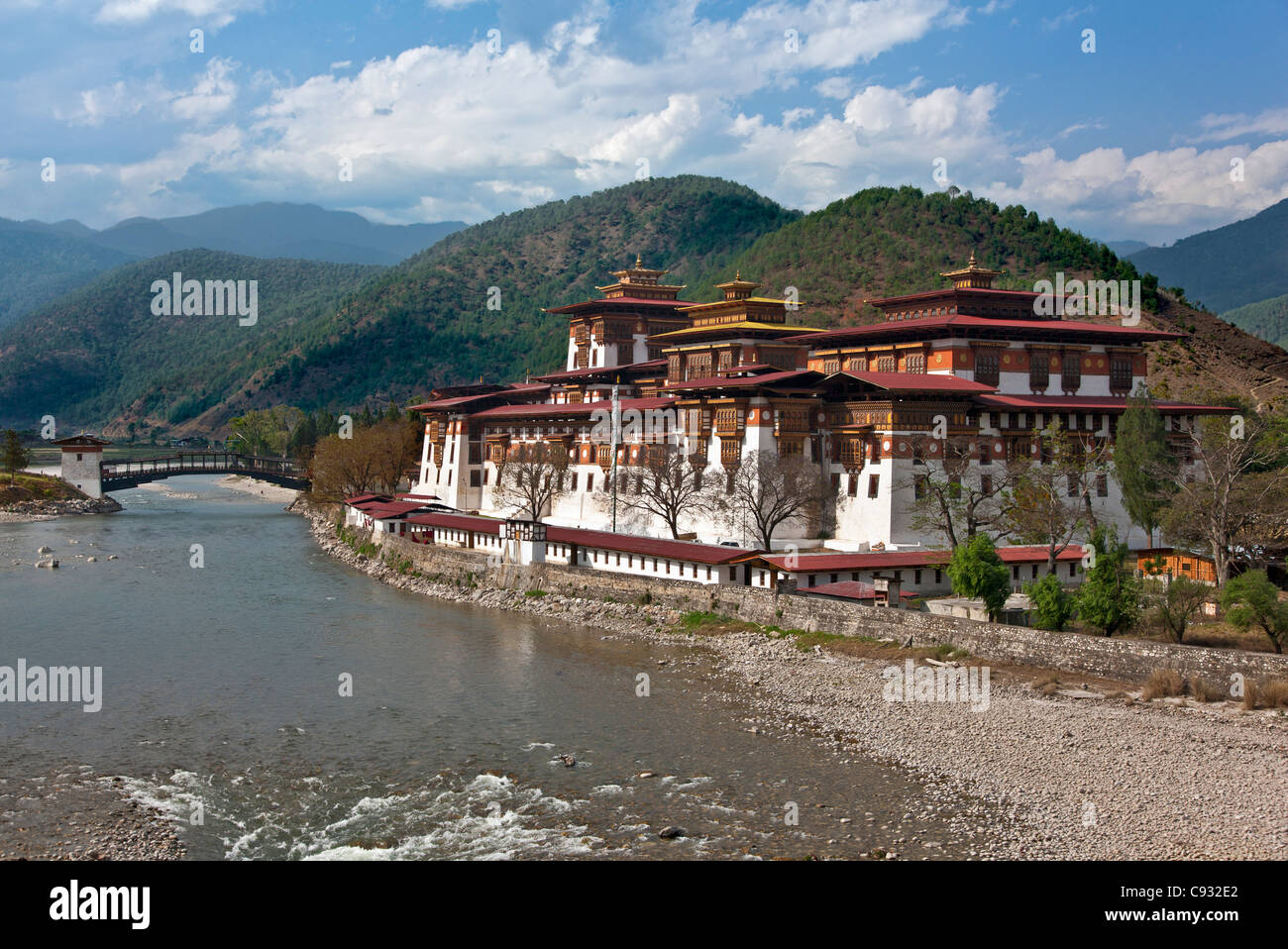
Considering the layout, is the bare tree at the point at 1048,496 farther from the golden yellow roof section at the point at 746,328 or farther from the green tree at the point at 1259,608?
the golden yellow roof section at the point at 746,328

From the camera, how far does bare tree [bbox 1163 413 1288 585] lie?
135 ft

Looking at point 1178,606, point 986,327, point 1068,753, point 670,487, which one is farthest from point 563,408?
point 1068,753

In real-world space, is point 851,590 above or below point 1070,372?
below

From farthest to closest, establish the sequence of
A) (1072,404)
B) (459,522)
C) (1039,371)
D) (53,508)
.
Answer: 1. (53,508)
2. (459,522)
3. (1039,371)
4. (1072,404)

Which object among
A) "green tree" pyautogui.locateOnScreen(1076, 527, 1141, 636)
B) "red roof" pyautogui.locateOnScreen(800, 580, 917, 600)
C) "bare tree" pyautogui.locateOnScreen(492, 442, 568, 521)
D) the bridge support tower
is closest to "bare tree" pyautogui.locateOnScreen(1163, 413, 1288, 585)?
"green tree" pyautogui.locateOnScreen(1076, 527, 1141, 636)

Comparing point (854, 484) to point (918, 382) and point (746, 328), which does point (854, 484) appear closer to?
point (918, 382)

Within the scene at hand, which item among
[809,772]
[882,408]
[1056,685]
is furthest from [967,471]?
[809,772]

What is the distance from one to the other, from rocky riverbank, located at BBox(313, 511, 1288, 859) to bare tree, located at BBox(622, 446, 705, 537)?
1944 centimetres

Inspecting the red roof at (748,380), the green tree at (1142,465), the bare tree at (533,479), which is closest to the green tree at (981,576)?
the green tree at (1142,465)

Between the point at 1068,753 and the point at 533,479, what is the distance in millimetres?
45111

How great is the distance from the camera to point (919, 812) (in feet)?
76.8

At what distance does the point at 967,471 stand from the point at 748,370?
12.6 metres

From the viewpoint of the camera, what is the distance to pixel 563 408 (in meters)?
72.1

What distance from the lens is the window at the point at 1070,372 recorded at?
58.5 meters
